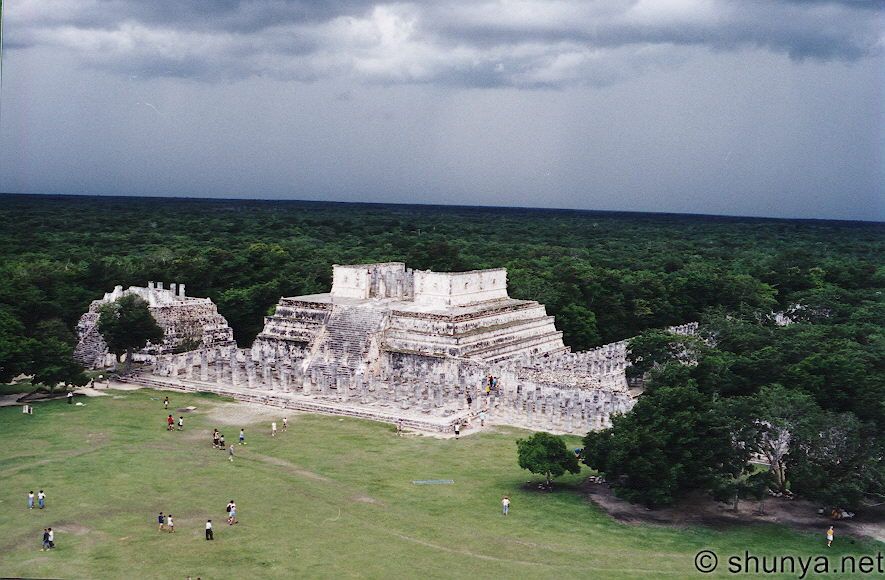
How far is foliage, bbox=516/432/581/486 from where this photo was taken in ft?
93.0

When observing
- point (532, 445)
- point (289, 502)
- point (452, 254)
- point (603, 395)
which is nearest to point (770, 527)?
point (532, 445)

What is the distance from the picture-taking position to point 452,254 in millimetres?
86188

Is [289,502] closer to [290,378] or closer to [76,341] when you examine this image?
[290,378]

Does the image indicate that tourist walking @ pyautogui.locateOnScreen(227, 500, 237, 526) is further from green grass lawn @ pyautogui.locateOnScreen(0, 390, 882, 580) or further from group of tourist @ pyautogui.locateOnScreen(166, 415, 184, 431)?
group of tourist @ pyautogui.locateOnScreen(166, 415, 184, 431)

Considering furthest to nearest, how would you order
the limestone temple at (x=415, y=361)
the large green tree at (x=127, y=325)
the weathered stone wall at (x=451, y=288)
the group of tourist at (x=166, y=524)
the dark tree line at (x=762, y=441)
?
the weathered stone wall at (x=451, y=288) → the large green tree at (x=127, y=325) → the limestone temple at (x=415, y=361) → the dark tree line at (x=762, y=441) → the group of tourist at (x=166, y=524)

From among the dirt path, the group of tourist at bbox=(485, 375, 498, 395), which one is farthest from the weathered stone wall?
the dirt path

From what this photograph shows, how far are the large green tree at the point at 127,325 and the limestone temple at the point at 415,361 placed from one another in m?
1.59

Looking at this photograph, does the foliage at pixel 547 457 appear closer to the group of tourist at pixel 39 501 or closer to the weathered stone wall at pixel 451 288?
the group of tourist at pixel 39 501

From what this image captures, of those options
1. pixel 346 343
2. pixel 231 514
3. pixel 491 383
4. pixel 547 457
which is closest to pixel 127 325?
pixel 346 343

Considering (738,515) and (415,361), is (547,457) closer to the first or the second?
(738,515)

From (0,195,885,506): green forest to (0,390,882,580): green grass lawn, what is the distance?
2.67 m

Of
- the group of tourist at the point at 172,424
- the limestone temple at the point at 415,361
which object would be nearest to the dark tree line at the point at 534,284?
the limestone temple at the point at 415,361

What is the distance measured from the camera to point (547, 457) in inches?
1120

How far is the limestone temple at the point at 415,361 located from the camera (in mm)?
37250
